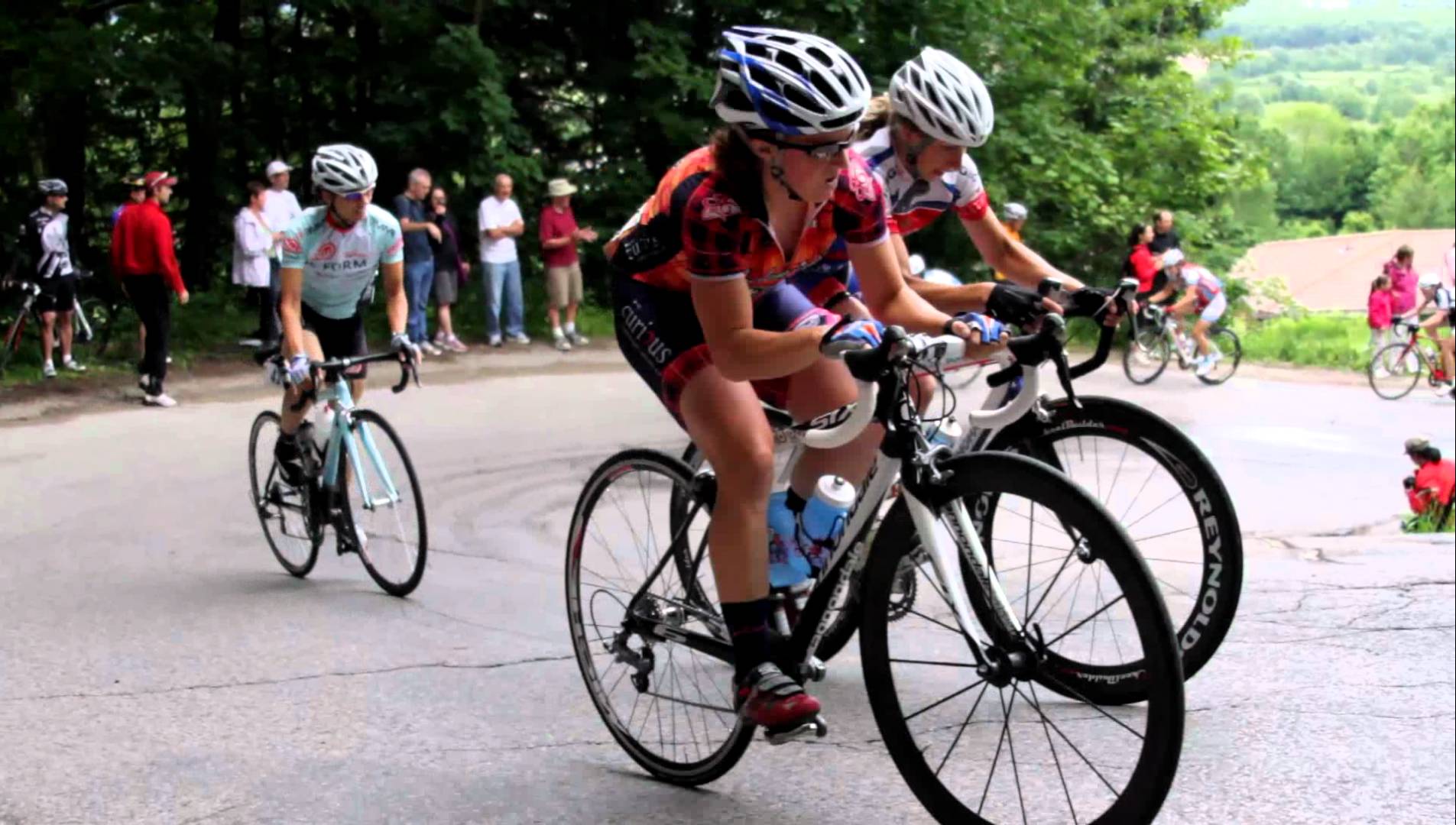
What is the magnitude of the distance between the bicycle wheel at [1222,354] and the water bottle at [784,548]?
1587cm

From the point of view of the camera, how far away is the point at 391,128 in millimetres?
19078

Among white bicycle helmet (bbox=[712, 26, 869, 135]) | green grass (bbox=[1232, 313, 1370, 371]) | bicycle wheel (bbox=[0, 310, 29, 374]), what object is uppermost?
white bicycle helmet (bbox=[712, 26, 869, 135])

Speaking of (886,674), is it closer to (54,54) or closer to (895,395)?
(895,395)

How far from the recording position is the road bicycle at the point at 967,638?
10.6ft

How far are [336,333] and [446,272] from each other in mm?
9947

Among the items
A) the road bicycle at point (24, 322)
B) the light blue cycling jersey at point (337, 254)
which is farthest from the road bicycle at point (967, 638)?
the road bicycle at point (24, 322)

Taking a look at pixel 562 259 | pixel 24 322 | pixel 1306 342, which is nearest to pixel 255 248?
pixel 24 322

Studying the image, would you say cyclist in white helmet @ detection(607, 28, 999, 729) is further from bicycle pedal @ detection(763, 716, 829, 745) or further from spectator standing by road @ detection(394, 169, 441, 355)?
spectator standing by road @ detection(394, 169, 441, 355)

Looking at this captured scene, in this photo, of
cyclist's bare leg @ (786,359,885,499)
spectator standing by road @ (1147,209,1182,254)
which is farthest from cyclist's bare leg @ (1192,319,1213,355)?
cyclist's bare leg @ (786,359,885,499)

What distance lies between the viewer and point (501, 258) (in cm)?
1791

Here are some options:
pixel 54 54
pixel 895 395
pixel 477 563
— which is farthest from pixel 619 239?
pixel 54 54

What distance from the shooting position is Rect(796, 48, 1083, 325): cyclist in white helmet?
4.96m

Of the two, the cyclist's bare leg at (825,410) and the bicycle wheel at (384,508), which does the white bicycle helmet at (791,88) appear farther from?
the bicycle wheel at (384,508)

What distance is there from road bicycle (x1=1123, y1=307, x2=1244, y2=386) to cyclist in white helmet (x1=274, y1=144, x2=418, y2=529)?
13.1m
